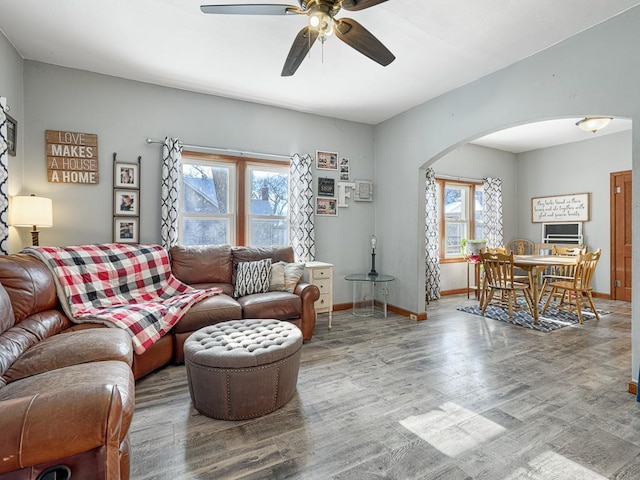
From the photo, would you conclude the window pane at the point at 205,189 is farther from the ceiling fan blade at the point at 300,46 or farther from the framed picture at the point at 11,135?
the ceiling fan blade at the point at 300,46

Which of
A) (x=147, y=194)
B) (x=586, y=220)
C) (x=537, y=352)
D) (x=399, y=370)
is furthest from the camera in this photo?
(x=586, y=220)

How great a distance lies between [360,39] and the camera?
2.12 m

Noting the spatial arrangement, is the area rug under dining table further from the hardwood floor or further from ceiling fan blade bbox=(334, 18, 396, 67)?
ceiling fan blade bbox=(334, 18, 396, 67)

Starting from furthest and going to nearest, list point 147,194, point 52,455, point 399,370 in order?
1. point 147,194
2. point 399,370
3. point 52,455

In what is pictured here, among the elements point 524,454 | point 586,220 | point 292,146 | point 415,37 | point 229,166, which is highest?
point 415,37

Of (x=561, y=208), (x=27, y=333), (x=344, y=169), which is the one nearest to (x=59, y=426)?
(x=27, y=333)

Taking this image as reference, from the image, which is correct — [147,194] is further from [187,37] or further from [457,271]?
[457,271]

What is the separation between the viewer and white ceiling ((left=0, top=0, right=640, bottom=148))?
2.35m

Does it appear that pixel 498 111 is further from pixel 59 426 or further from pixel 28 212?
pixel 28 212

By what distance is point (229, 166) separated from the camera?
4051 millimetres

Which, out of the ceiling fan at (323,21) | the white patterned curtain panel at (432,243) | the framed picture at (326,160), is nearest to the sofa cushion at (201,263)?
the framed picture at (326,160)

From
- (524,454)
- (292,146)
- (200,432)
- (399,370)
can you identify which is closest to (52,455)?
(200,432)

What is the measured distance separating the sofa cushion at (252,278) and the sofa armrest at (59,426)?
2.29 metres

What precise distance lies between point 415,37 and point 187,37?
6.35 ft
